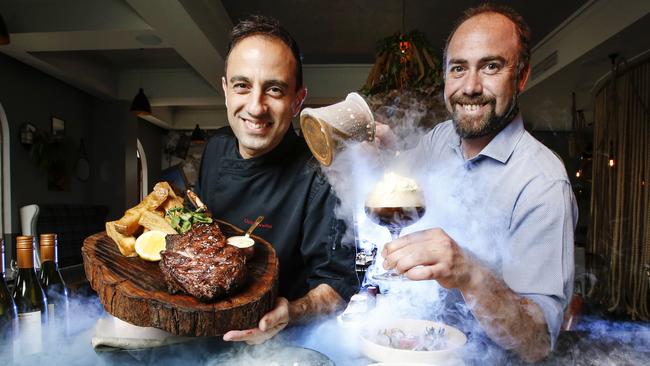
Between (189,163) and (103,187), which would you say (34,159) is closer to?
(103,187)

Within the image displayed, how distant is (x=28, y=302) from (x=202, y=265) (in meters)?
1.25

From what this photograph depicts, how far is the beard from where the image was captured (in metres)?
1.97

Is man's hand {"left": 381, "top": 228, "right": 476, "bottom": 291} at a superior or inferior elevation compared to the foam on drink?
inferior

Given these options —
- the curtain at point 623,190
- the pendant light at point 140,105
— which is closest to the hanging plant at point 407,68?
the curtain at point 623,190

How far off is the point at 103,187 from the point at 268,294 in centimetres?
1045

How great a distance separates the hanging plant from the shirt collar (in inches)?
35.1

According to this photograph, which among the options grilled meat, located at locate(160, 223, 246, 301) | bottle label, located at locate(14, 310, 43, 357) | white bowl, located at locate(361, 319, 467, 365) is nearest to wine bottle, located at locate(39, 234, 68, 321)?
bottle label, located at locate(14, 310, 43, 357)

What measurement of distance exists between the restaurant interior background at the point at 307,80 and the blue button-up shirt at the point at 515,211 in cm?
292

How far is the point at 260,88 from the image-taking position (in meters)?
1.64

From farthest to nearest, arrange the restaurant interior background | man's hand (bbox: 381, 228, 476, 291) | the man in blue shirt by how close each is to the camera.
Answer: the restaurant interior background → the man in blue shirt → man's hand (bbox: 381, 228, 476, 291)

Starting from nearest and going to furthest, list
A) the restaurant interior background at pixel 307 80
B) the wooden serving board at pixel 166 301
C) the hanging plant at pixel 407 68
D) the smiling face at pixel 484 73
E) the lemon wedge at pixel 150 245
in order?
the wooden serving board at pixel 166 301 < the lemon wedge at pixel 150 245 < the smiling face at pixel 484 73 < the hanging plant at pixel 407 68 < the restaurant interior background at pixel 307 80

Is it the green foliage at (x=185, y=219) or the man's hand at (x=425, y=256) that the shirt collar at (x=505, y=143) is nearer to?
the man's hand at (x=425, y=256)

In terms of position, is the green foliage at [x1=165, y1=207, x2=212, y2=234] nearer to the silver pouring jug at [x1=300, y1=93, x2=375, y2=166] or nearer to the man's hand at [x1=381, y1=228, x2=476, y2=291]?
the silver pouring jug at [x1=300, y1=93, x2=375, y2=166]

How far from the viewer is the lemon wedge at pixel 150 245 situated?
1.35 meters
